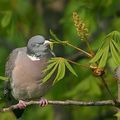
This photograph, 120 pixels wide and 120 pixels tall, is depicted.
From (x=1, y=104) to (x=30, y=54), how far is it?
0.42m

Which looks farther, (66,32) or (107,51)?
(66,32)

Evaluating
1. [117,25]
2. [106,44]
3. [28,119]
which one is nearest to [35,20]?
[28,119]

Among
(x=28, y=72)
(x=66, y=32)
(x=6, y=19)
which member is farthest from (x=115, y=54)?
(x=66, y=32)

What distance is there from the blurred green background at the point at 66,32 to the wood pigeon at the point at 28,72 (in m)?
0.10

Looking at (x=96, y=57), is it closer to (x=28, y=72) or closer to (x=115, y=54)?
(x=115, y=54)

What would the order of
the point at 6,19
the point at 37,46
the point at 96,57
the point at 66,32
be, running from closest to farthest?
the point at 96,57 < the point at 37,46 < the point at 6,19 < the point at 66,32

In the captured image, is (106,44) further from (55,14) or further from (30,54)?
(55,14)

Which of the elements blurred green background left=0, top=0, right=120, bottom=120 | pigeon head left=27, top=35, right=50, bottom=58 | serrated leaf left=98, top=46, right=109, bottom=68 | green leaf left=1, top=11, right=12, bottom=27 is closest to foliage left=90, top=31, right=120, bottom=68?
serrated leaf left=98, top=46, right=109, bottom=68

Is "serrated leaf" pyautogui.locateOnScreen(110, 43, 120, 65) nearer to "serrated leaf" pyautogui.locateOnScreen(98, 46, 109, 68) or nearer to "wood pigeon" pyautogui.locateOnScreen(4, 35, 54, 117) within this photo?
"serrated leaf" pyautogui.locateOnScreen(98, 46, 109, 68)

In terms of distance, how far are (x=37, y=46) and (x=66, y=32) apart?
107 inches

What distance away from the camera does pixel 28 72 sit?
492cm

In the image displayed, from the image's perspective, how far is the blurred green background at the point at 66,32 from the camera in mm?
6551

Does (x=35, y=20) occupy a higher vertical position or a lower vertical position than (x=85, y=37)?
lower

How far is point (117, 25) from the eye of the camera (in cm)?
682
